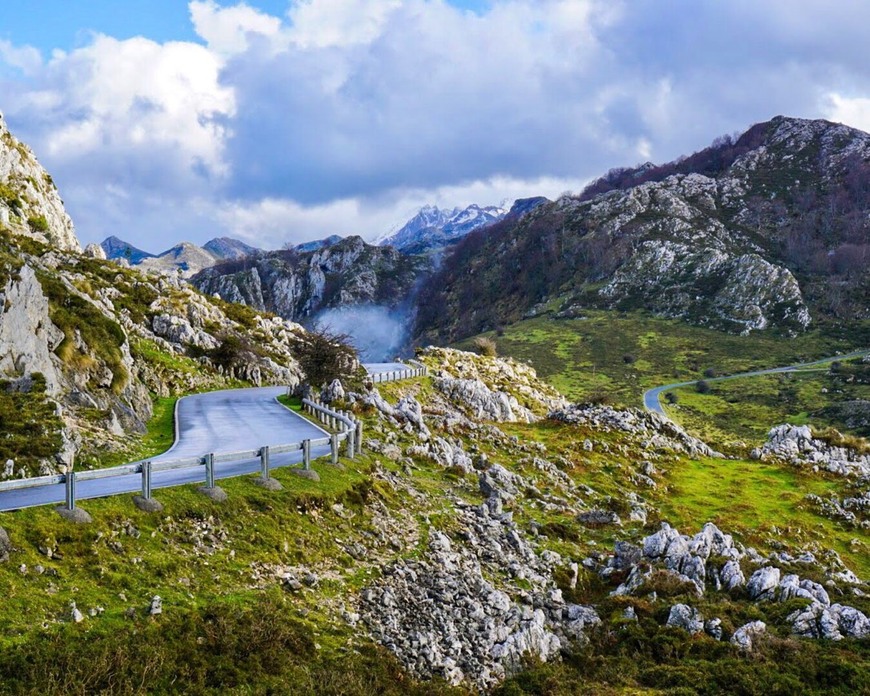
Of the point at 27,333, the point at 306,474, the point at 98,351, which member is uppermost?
the point at 27,333

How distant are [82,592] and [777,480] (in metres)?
41.5

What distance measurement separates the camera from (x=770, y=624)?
1675 cm

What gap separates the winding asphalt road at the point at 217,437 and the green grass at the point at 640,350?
79.2 m

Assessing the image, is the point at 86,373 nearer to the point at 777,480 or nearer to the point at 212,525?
the point at 212,525

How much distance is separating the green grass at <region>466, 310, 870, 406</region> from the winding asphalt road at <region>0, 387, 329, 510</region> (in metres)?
→ 79.2

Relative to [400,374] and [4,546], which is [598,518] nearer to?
[4,546]

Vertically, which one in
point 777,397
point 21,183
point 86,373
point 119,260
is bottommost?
point 777,397

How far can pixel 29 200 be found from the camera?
70438mm

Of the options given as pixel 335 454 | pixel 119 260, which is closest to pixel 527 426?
pixel 335 454

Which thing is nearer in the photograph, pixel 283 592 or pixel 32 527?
pixel 32 527

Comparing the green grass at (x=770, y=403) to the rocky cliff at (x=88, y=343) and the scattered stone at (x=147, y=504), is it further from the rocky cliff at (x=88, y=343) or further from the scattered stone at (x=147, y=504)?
the scattered stone at (x=147, y=504)

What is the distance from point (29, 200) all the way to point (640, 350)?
125 meters

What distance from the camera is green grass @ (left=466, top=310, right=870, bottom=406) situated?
123 metres

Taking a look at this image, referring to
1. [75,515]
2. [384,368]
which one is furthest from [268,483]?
[384,368]
